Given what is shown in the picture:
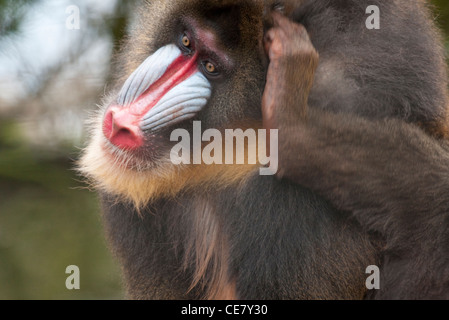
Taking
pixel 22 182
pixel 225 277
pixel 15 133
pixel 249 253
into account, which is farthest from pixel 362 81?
pixel 22 182

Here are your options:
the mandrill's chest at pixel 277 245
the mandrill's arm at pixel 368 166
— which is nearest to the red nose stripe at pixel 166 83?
the mandrill's arm at pixel 368 166

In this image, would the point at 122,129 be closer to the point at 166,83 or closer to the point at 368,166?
the point at 166,83

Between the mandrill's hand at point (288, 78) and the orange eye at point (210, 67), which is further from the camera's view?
the orange eye at point (210, 67)

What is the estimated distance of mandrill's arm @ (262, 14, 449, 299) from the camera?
9.12 feet

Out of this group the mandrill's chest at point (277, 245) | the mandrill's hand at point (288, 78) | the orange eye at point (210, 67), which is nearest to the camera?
the mandrill's hand at point (288, 78)

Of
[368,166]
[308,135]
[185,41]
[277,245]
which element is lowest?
[277,245]

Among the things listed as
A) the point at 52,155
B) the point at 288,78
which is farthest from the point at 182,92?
the point at 52,155

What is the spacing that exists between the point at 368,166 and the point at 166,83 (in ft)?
3.15

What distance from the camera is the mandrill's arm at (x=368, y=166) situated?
278cm

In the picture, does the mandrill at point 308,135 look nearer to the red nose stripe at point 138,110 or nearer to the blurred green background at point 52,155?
the red nose stripe at point 138,110

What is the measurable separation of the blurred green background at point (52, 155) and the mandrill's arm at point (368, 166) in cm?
227

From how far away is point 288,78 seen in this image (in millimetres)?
2768

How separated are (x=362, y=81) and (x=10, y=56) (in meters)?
3.37

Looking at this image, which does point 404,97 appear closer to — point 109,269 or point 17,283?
point 109,269
